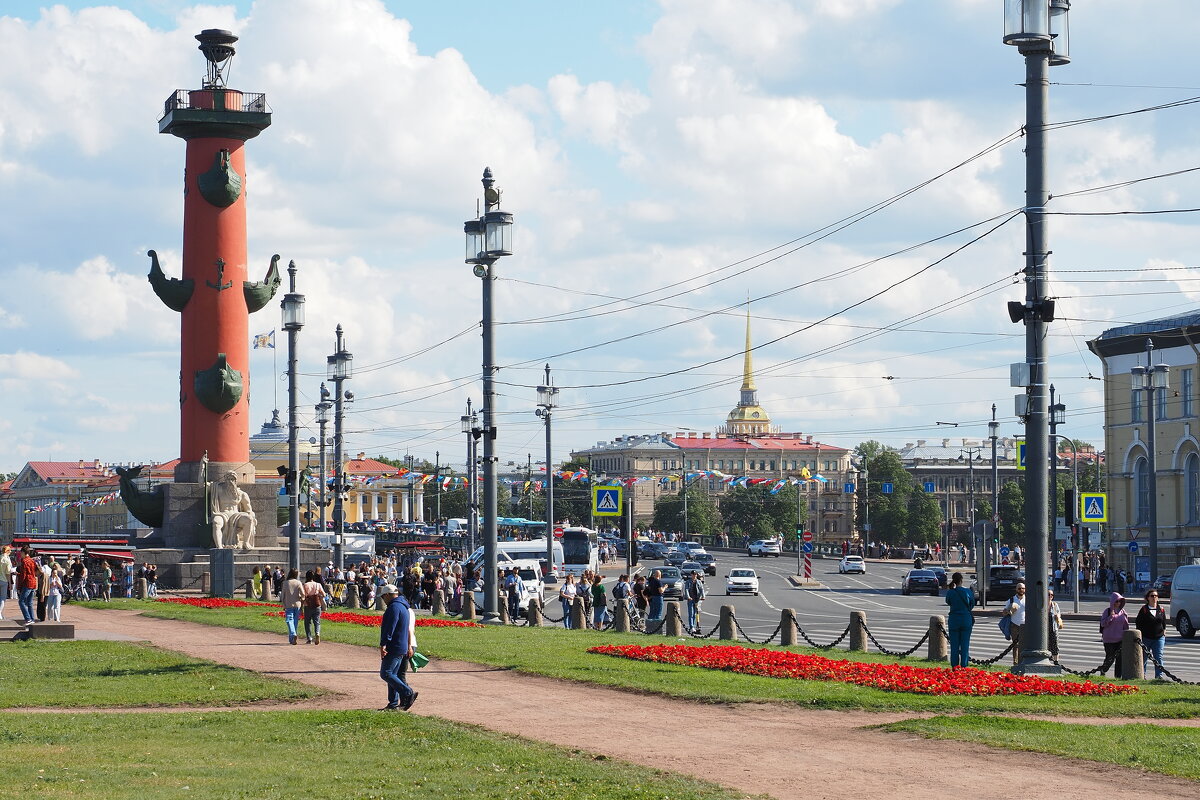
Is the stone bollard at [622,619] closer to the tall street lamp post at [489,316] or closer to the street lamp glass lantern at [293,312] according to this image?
the tall street lamp post at [489,316]

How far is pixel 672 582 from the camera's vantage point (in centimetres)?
6200

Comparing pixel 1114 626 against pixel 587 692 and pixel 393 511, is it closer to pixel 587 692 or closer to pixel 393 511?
pixel 587 692

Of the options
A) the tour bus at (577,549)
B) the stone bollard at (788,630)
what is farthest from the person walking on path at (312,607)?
the tour bus at (577,549)

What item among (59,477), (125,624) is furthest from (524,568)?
(59,477)

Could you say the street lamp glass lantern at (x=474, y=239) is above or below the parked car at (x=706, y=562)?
above

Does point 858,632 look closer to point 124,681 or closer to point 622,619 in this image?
point 622,619

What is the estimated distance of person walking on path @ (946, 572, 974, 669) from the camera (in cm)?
2591

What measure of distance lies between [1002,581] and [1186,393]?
2248cm

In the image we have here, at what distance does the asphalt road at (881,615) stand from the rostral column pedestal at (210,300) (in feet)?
62.2

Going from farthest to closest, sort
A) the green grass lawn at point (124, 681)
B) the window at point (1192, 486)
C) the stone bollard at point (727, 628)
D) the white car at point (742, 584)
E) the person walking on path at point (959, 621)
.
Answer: the window at point (1192, 486), the white car at point (742, 584), the stone bollard at point (727, 628), the person walking on path at point (959, 621), the green grass lawn at point (124, 681)

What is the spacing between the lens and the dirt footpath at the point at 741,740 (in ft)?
46.5

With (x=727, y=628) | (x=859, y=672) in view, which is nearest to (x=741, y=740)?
(x=859, y=672)

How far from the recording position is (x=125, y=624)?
123 feet

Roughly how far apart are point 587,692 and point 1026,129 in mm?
Answer: 10313
